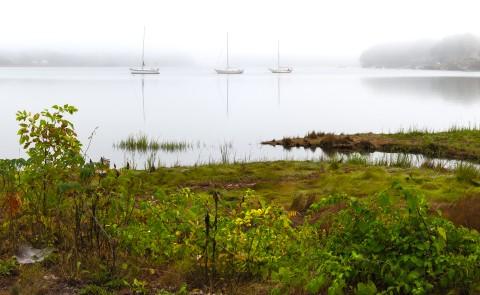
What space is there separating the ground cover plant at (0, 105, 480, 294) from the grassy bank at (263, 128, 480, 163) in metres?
18.5

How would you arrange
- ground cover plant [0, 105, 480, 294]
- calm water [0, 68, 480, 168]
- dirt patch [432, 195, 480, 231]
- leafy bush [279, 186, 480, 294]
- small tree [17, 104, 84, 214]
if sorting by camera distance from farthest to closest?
1. calm water [0, 68, 480, 168]
2. dirt patch [432, 195, 480, 231]
3. small tree [17, 104, 84, 214]
4. ground cover plant [0, 105, 480, 294]
5. leafy bush [279, 186, 480, 294]

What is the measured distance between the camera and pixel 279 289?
199 inches

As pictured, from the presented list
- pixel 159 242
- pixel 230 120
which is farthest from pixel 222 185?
pixel 230 120

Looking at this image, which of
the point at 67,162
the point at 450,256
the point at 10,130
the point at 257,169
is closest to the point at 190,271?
the point at 67,162

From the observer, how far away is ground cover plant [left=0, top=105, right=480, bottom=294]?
4.59m

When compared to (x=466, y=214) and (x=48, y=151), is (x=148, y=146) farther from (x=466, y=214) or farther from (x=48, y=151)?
(x=466, y=214)

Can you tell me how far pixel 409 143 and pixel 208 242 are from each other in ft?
80.0

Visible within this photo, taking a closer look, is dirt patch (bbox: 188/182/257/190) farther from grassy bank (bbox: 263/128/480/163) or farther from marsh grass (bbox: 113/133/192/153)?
marsh grass (bbox: 113/133/192/153)

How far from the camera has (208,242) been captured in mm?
5469

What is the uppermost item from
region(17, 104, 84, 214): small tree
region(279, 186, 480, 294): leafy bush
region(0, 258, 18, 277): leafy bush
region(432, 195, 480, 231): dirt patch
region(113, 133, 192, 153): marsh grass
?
region(17, 104, 84, 214): small tree

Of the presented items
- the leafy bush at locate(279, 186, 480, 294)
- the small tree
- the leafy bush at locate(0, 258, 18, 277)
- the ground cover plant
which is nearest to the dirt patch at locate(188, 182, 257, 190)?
the ground cover plant

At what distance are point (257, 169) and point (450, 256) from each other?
14.0 meters

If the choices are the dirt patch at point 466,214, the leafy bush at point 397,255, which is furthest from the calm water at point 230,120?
the leafy bush at point 397,255

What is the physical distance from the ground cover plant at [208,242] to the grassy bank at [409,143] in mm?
18471
